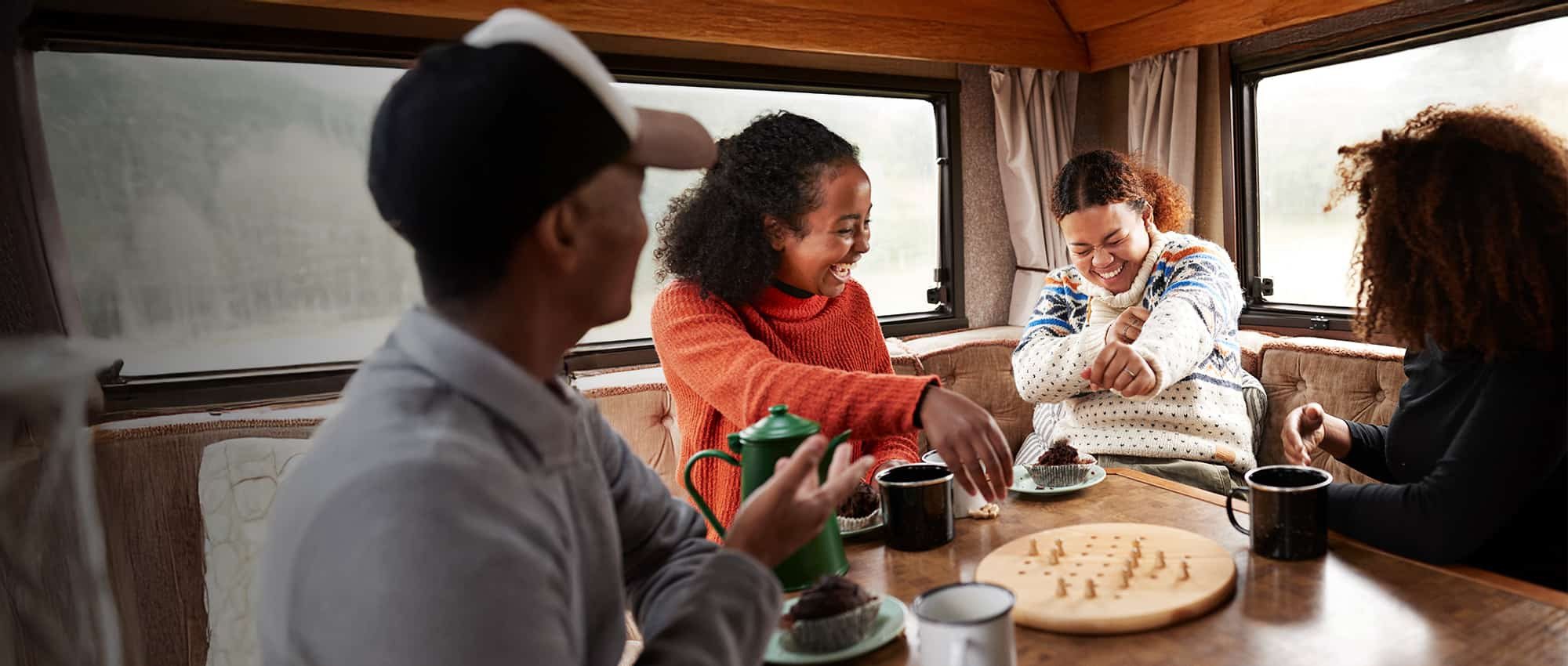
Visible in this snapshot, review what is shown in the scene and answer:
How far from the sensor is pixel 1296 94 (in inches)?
113

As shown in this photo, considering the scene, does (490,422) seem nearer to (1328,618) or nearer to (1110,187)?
(1328,618)

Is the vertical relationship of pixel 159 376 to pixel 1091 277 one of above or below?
below

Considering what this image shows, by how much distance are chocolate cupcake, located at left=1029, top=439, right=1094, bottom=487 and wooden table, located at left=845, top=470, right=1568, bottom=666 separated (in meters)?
0.27

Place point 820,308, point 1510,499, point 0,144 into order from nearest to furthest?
point 1510,499 → point 820,308 → point 0,144

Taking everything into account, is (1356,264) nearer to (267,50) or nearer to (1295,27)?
(1295,27)

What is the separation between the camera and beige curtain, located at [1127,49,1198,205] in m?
2.96

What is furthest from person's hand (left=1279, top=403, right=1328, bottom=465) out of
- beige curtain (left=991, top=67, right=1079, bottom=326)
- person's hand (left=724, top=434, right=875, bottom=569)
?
beige curtain (left=991, top=67, right=1079, bottom=326)

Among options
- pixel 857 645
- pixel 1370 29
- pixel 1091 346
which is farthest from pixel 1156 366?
pixel 1370 29

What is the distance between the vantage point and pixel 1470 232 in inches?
45.8

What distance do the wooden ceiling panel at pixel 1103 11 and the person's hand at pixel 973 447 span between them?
2.34 meters

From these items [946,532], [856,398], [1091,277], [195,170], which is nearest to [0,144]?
[195,170]

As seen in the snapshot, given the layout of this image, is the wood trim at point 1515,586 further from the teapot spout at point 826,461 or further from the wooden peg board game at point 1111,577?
the teapot spout at point 826,461

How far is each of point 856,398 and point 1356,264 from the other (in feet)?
2.59

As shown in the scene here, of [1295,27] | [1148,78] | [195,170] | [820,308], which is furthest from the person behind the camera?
[1148,78]
